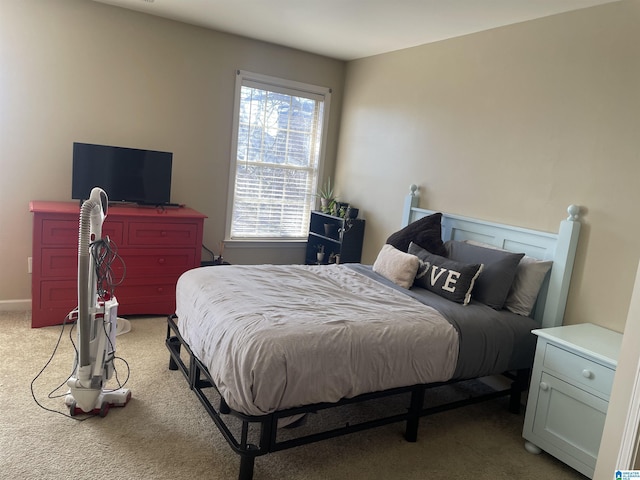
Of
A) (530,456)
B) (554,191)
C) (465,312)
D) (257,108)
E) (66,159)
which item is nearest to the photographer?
(530,456)

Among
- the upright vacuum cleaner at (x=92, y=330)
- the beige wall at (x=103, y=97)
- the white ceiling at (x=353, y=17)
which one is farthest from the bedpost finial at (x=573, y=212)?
the beige wall at (x=103, y=97)

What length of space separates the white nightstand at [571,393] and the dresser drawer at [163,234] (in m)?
2.72

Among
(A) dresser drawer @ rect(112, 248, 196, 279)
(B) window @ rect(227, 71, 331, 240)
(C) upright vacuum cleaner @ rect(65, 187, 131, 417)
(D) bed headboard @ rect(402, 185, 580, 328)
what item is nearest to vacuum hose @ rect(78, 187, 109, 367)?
(C) upright vacuum cleaner @ rect(65, 187, 131, 417)

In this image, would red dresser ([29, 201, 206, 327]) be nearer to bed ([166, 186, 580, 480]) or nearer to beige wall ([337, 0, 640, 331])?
bed ([166, 186, 580, 480])

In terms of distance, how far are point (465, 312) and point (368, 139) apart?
2423 mm

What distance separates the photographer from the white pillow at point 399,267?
Answer: 3176 mm

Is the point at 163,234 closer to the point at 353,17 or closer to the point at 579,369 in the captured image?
the point at 353,17

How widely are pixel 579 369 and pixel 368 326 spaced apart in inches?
42.2

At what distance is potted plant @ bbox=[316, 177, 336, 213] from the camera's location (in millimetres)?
4902

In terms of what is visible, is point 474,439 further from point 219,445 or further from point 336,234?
point 336,234

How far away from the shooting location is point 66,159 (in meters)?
3.91

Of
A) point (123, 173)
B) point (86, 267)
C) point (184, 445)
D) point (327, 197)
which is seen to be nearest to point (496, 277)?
point (184, 445)

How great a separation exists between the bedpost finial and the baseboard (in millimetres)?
4076

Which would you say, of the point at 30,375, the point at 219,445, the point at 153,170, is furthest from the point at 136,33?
the point at 219,445
